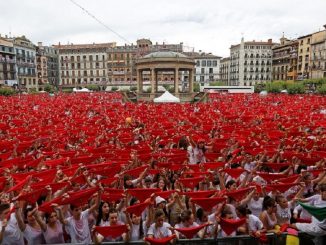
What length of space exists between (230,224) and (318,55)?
95587mm

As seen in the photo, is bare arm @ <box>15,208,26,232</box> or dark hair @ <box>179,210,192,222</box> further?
dark hair @ <box>179,210,192,222</box>

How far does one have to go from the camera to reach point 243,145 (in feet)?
44.0

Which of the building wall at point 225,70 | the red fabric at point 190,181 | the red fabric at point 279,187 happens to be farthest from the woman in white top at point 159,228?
the building wall at point 225,70

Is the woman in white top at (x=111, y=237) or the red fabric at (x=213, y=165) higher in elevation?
the red fabric at (x=213, y=165)

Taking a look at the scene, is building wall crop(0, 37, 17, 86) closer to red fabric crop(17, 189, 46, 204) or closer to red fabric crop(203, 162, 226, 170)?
red fabric crop(203, 162, 226, 170)

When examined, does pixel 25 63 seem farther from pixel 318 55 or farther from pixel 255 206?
pixel 255 206

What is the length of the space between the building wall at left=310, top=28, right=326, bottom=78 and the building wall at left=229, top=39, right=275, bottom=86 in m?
30.2

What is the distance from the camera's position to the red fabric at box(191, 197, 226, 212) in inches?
276

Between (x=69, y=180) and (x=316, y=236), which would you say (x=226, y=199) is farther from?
(x=69, y=180)

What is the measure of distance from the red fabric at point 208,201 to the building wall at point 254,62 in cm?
12308

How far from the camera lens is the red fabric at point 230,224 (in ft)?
20.6

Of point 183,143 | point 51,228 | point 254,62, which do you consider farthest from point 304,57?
point 51,228

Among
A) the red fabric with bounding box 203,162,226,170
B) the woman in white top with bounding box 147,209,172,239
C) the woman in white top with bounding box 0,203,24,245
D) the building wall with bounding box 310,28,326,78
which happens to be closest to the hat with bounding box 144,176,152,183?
the red fabric with bounding box 203,162,226,170

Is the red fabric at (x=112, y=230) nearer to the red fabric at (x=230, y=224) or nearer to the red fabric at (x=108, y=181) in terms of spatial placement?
the red fabric at (x=230, y=224)
